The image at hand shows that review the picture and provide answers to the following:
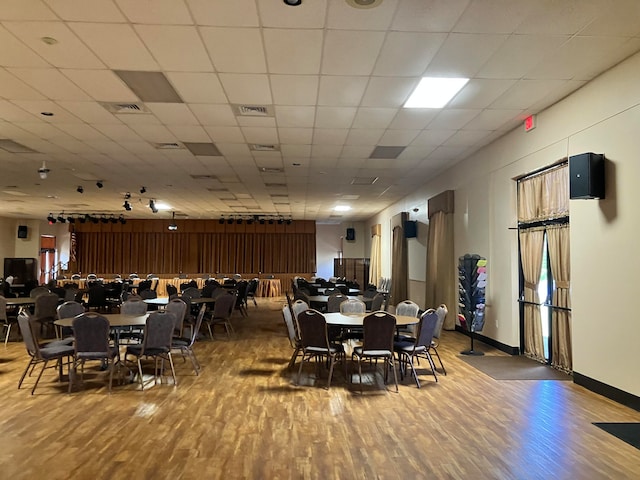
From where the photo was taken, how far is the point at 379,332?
576 cm

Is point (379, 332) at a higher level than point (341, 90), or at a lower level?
lower

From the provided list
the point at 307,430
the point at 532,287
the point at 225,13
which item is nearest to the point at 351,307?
the point at 532,287

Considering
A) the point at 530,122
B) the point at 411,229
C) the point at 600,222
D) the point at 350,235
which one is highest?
the point at 530,122

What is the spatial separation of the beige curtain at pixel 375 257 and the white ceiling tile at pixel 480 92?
43.1 ft

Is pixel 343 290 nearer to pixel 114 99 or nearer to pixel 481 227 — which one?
pixel 481 227

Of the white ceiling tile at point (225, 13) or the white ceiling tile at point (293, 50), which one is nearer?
the white ceiling tile at point (225, 13)

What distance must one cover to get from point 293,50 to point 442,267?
7.28 meters

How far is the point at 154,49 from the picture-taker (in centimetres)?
483

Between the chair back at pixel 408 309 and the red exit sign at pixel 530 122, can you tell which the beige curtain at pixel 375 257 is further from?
the red exit sign at pixel 530 122

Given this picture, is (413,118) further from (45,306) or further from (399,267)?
(399,267)

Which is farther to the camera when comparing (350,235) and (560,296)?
(350,235)

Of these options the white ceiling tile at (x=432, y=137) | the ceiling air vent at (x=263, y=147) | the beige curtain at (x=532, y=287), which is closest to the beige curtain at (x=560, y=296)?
the beige curtain at (x=532, y=287)

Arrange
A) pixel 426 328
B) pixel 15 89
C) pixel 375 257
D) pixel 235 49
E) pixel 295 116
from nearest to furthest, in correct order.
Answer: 1. pixel 235 49
2. pixel 15 89
3. pixel 426 328
4. pixel 295 116
5. pixel 375 257

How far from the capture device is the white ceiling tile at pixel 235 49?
4.48 meters
